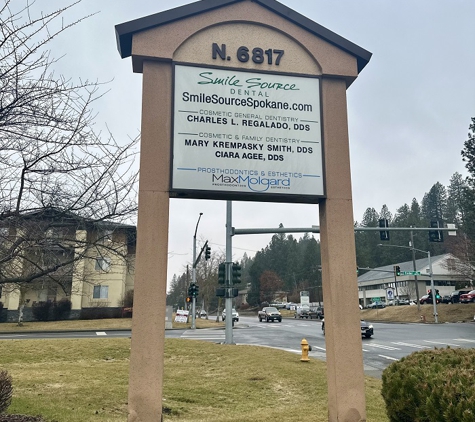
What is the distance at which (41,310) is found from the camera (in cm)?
4044

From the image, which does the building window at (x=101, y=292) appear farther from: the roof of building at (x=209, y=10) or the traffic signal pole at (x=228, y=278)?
the roof of building at (x=209, y=10)

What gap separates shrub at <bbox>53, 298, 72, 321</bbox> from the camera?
133 ft

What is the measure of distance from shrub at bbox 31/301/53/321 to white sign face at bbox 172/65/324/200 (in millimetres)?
39583

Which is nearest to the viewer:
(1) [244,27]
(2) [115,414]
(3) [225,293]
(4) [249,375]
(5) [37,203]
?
(5) [37,203]

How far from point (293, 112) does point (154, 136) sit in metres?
1.87

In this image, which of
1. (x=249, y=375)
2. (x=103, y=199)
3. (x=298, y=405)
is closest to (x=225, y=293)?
(x=249, y=375)

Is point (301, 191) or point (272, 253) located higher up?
point (272, 253)

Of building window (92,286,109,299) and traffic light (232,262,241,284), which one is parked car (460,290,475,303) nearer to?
building window (92,286,109,299)

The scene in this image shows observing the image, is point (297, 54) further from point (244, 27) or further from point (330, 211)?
point (330, 211)

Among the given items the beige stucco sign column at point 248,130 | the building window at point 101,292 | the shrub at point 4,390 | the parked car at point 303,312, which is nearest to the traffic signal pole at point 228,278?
the beige stucco sign column at point 248,130

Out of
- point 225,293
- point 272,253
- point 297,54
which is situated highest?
point 272,253

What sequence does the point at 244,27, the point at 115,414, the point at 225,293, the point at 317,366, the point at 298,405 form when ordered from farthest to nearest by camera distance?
1. the point at 225,293
2. the point at 317,366
3. the point at 298,405
4. the point at 115,414
5. the point at 244,27

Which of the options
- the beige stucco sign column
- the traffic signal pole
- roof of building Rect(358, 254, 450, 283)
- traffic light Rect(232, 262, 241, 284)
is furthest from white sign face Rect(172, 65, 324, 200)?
roof of building Rect(358, 254, 450, 283)

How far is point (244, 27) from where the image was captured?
620cm
